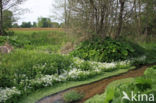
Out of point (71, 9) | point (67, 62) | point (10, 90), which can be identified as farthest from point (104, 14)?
point (10, 90)

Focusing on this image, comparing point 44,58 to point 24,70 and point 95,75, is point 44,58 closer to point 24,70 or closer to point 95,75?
point 24,70

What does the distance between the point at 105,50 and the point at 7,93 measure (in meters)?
6.39

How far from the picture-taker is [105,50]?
34.4 feet

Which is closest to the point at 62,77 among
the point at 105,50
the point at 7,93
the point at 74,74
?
the point at 74,74

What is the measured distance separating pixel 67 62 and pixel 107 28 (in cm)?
496

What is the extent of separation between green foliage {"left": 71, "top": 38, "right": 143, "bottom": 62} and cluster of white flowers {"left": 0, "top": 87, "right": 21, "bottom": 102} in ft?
18.1

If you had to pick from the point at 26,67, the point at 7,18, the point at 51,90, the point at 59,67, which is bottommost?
the point at 51,90

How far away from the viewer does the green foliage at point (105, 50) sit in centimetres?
1040

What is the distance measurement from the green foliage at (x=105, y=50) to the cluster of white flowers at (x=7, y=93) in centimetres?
552

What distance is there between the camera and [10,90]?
5.48 metres

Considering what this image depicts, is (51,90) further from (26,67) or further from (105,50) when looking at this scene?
(105,50)

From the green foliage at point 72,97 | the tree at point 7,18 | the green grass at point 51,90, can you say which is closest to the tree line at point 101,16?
the green grass at point 51,90

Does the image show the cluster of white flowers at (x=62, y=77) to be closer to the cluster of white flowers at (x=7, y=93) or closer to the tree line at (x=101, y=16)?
the cluster of white flowers at (x=7, y=93)

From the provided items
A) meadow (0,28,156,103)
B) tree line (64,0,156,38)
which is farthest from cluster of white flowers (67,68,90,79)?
tree line (64,0,156,38)
